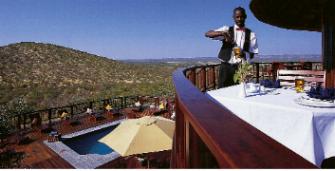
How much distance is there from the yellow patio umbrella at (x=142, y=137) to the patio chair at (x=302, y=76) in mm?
3676

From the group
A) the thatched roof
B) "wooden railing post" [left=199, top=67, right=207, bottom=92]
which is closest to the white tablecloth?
"wooden railing post" [left=199, top=67, right=207, bottom=92]

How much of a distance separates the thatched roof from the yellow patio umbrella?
3444 mm

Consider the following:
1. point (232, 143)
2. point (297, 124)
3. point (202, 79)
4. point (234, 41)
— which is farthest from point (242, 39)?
point (232, 143)

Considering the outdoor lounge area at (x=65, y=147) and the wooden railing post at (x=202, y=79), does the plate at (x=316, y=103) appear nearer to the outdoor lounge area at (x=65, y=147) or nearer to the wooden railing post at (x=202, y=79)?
the wooden railing post at (x=202, y=79)

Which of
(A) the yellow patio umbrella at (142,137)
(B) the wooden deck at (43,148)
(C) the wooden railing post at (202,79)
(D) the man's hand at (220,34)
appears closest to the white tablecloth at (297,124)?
(D) the man's hand at (220,34)

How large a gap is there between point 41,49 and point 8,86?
2543cm

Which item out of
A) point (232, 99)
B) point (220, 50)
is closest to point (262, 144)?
point (232, 99)

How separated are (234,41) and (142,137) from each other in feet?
13.9

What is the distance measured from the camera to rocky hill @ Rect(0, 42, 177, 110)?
53500mm

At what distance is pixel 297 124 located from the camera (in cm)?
281

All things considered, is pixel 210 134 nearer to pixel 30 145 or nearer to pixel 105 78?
pixel 30 145

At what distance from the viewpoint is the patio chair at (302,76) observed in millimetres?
4737

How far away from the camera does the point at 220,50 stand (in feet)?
16.8

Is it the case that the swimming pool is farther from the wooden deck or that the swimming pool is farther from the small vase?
the small vase
